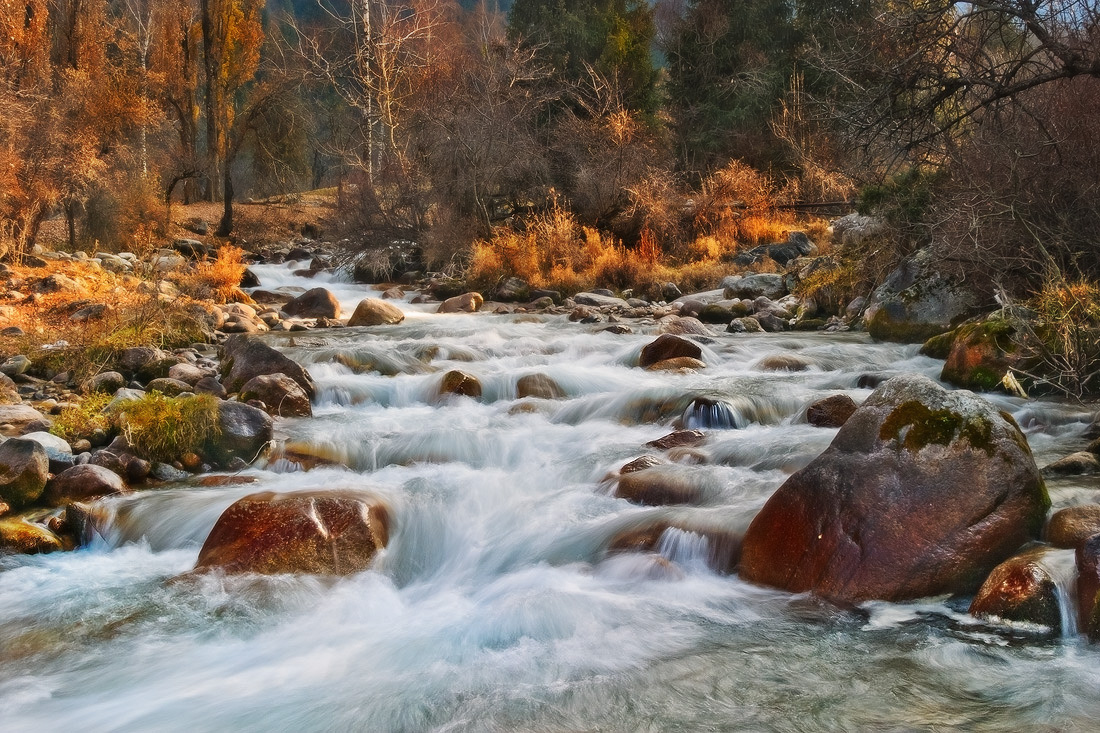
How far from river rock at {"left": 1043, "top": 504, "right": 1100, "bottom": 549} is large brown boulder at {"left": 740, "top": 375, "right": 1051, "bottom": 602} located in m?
0.08

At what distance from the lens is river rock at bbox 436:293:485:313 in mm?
16734

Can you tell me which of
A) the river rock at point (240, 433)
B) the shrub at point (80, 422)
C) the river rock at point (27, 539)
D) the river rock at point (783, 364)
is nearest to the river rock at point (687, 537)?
the river rock at point (240, 433)

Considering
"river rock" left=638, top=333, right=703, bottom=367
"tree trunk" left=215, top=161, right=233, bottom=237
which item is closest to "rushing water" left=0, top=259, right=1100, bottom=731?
"river rock" left=638, top=333, right=703, bottom=367

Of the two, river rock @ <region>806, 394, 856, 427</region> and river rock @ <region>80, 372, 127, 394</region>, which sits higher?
river rock @ <region>80, 372, 127, 394</region>

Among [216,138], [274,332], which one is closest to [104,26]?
[216,138]

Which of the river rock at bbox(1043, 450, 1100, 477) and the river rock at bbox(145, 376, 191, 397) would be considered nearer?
the river rock at bbox(1043, 450, 1100, 477)

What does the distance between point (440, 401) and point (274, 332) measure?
17.8 ft

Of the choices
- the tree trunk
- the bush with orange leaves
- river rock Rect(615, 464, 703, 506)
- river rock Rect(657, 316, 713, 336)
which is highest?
the tree trunk

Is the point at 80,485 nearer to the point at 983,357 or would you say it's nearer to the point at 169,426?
the point at 169,426

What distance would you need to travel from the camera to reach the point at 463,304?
16.8 meters

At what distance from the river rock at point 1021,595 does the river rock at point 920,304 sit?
7.50m

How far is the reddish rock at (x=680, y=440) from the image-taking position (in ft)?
25.1

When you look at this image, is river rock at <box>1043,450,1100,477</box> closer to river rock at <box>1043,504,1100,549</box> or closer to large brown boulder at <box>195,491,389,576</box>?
river rock at <box>1043,504,1100,549</box>

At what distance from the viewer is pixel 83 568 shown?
593 cm
